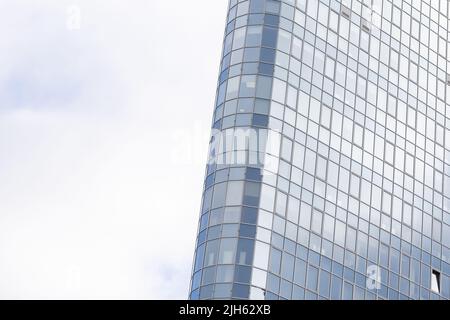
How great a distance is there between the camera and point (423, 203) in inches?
2847

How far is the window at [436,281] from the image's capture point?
7112 centimetres

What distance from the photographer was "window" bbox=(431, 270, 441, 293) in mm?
71125

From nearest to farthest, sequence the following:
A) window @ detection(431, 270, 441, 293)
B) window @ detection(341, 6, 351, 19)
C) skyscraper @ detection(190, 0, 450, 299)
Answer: skyscraper @ detection(190, 0, 450, 299), window @ detection(431, 270, 441, 293), window @ detection(341, 6, 351, 19)

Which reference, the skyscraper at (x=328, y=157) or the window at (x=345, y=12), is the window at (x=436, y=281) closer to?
the skyscraper at (x=328, y=157)

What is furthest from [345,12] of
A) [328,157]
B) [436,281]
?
[436,281]

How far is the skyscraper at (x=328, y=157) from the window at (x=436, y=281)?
7 centimetres

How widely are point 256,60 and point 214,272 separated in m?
15.3

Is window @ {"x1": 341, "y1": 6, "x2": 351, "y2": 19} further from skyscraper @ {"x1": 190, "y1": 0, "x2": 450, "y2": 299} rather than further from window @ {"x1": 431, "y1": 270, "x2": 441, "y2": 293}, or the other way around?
window @ {"x1": 431, "y1": 270, "x2": 441, "y2": 293}

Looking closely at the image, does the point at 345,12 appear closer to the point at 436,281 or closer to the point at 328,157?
the point at 328,157

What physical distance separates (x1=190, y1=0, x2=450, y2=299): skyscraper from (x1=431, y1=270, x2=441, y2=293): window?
73 mm

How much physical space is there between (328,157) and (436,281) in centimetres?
1325

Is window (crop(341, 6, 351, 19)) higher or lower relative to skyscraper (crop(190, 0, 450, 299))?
higher

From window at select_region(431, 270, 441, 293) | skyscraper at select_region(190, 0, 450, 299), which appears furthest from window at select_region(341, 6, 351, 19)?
window at select_region(431, 270, 441, 293)

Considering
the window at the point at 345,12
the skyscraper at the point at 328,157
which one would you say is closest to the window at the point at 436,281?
the skyscraper at the point at 328,157
